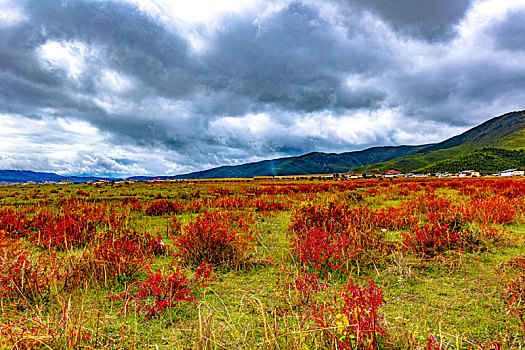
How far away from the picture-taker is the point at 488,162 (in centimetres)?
16688

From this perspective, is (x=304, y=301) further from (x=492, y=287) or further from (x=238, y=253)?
(x=492, y=287)

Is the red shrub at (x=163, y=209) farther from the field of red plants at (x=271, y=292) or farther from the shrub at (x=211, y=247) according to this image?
the shrub at (x=211, y=247)

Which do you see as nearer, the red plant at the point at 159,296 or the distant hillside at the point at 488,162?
the red plant at the point at 159,296

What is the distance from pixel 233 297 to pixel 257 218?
6.33 m

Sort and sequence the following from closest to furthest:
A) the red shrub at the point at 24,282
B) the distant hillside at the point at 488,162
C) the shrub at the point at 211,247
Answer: the red shrub at the point at 24,282
the shrub at the point at 211,247
the distant hillside at the point at 488,162

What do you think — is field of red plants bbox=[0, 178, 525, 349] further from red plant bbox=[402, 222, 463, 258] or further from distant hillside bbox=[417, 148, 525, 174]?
distant hillside bbox=[417, 148, 525, 174]

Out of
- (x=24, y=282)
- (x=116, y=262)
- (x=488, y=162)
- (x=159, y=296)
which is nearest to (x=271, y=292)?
(x=159, y=296)

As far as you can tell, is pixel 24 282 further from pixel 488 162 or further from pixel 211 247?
pixel 488 162

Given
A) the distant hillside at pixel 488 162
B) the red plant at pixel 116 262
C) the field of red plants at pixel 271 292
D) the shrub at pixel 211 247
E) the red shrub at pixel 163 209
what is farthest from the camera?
the distant hillside at pixel 488 162

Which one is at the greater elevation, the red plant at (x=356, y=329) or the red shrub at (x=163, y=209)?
the red shrub at (x=163, y=209)

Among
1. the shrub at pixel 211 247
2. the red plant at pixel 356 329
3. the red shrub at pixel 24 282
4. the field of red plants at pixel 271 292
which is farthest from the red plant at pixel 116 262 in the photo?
the red plant at pixel 356 329

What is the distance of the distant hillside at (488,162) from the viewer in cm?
16162

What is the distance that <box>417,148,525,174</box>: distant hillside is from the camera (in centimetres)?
16162

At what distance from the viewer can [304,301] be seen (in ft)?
13.1
